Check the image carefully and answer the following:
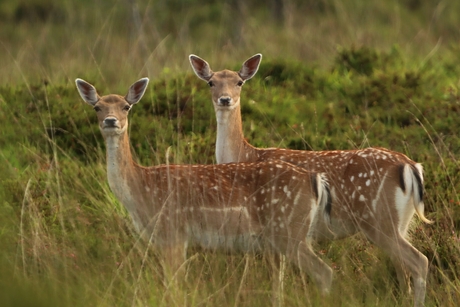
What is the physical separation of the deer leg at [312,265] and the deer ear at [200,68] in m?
2.17

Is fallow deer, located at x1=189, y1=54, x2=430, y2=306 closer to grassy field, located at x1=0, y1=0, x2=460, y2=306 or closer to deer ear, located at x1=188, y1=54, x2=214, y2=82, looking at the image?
grassy field, located at x1=0, y1=0, x2=460, y2=306

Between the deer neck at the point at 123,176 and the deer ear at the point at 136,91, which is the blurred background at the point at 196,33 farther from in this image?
the deer neck at the point at 123,176

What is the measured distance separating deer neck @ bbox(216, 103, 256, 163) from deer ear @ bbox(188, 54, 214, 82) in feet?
1.48

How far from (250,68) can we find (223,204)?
201 cm

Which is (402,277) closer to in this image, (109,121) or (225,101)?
(109,121)

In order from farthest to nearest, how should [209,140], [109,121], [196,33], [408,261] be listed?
1. [196,33]
2. [209,140]
3. [109,121]
4. [408,261]

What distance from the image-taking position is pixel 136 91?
622 cm

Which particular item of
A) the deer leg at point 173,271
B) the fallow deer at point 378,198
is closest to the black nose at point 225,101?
the fallow deer at point 378,198

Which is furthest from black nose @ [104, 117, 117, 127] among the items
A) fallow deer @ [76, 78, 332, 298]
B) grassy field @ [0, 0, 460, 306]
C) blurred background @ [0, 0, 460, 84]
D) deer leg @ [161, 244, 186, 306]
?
blurred background @ [0, 0, 460, 84]

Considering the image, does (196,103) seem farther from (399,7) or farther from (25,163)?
(399,7)

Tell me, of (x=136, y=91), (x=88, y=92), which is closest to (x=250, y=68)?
(x=136, y=91)

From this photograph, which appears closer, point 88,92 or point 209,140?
point 88,92

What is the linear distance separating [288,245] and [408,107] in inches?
138

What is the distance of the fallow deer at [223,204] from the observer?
538cm
